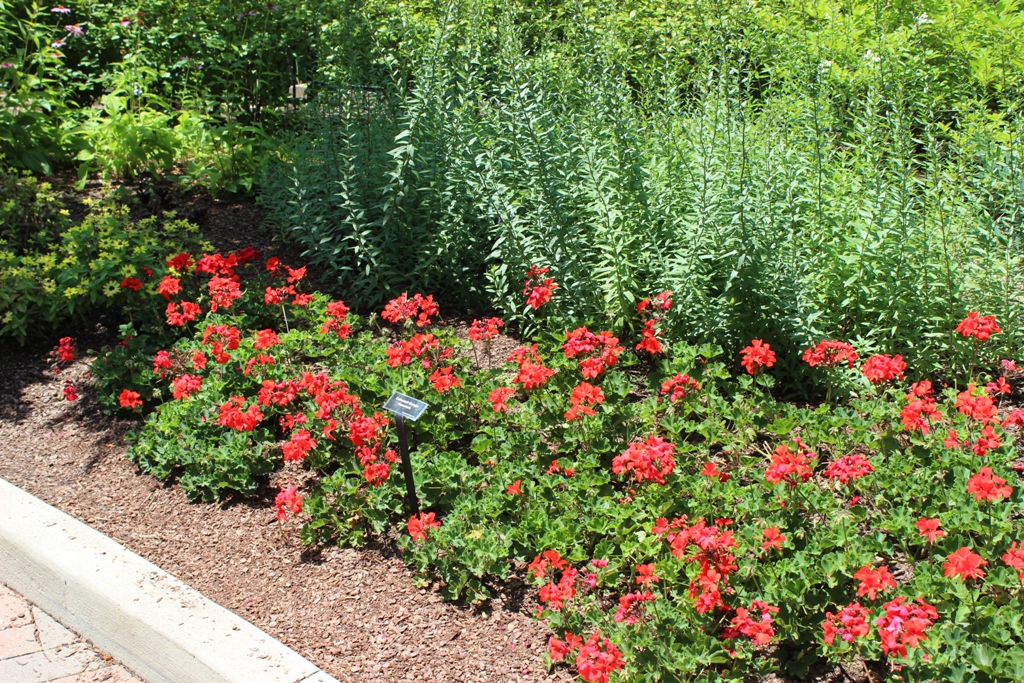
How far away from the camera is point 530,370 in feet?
12.7

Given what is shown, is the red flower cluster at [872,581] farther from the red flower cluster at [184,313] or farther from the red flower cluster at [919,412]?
the red flower cluster at [184,313]

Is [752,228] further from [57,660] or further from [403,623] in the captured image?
[57,660]

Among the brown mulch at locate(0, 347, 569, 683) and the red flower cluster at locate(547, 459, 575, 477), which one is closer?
the brown mulch at locate(0, 347, 569, 683)

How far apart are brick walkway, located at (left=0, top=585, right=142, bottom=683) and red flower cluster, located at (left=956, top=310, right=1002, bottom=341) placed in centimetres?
347

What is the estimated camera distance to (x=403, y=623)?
322cm

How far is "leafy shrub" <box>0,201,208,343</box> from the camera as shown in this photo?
4855 mm

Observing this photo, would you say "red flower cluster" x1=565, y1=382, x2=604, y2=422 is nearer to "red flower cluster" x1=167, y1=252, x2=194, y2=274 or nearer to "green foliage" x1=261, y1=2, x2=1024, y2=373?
"green foliage" x1=261, y1=2, x2=1024, y2=373

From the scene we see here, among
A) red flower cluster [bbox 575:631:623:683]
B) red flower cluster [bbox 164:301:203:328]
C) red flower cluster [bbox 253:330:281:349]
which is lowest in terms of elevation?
red flower cluster [bbox 164:301:203:328]

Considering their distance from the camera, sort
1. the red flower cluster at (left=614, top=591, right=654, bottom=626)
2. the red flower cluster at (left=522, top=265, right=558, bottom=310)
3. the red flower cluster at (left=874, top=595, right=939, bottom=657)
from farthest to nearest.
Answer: the red flower cluster at (left=522, top=265, right=558, bottom=310) < the red flower cluster at (left=614, top=591, right=654, bottom=626) < the red flower cluster at (left=874, top=595, right=939, bottom=657)

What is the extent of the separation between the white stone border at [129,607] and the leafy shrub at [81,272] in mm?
1354

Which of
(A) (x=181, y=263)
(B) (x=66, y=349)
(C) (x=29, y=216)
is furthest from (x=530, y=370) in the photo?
(C) (x=29, y=216)

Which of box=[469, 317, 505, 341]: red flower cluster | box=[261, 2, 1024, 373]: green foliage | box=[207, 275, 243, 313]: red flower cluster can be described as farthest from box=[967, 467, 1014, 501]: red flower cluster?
box=[207, 275, 243, 313]: red flower cluster

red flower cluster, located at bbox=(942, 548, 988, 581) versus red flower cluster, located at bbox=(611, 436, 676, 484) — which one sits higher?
red flower cluster, located at bbox=(942, 548, 988, 581)

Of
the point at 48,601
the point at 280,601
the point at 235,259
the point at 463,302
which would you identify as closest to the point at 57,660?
the point at 48,601
